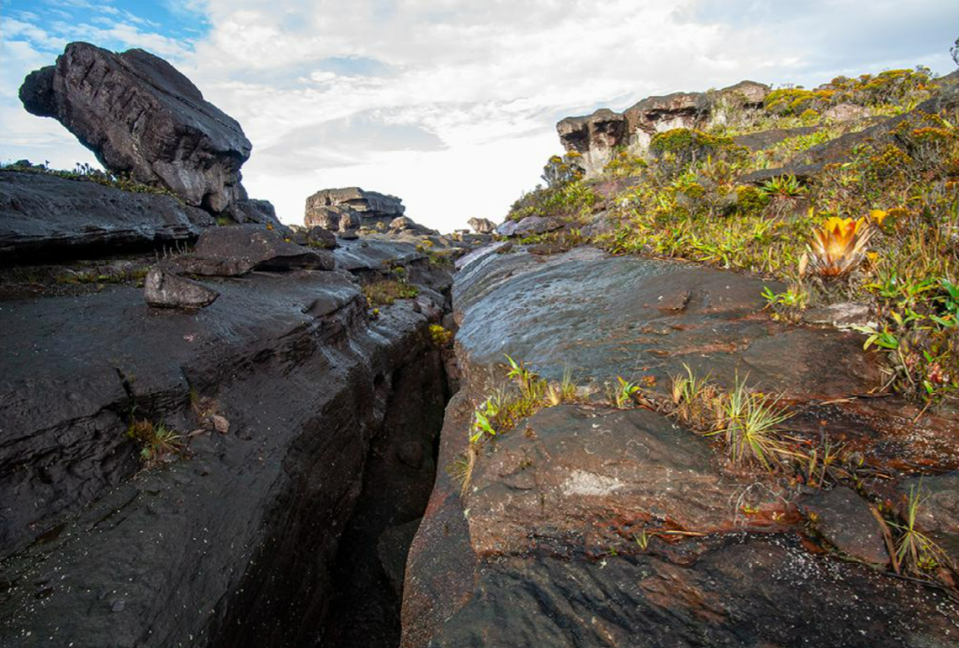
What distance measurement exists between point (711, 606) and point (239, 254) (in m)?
12.1

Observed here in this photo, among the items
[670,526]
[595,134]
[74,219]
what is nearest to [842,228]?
[670,526]

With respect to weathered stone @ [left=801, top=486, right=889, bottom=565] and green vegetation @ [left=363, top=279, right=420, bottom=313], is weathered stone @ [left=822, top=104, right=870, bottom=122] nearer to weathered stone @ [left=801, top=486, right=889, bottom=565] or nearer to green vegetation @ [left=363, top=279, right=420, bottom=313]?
green vegetation @ [left=363, top=279, right=420, bottom=313]

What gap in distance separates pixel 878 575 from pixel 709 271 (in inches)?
206

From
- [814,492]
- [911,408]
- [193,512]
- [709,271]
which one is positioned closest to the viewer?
[814,492]

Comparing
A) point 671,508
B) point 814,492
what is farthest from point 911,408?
point 671,508

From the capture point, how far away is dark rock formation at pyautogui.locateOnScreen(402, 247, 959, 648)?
99.7 inches

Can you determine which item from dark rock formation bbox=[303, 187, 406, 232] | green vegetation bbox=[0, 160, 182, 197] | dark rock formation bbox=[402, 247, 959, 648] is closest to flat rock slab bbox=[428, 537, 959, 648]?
dark rock formation bbox=[402, 247, 959, 648]

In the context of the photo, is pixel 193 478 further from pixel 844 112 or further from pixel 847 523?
pixel 844 112

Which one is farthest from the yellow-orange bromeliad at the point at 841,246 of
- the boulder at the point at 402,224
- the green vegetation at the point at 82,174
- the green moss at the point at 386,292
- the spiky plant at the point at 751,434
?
the boulder at the point at 402,224

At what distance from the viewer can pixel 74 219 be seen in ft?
33.3

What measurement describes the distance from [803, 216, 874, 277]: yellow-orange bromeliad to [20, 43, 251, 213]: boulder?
75.5 feet

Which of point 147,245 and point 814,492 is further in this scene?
point 147,245

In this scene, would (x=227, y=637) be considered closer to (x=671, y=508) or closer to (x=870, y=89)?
(x=671, y=508)

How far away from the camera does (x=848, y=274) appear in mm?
4996
